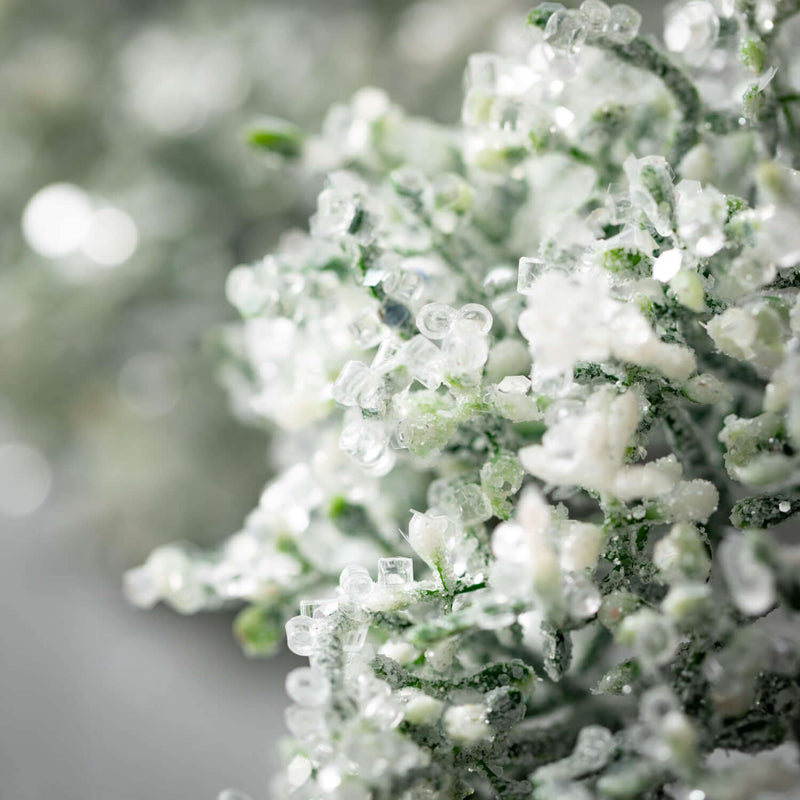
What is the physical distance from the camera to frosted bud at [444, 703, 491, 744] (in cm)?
26

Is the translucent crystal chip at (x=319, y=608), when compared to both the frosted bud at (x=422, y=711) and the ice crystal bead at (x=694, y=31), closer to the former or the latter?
the frosted bud at (x=422, y=711)

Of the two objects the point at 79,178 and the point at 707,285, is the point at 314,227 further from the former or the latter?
the point at 79,178

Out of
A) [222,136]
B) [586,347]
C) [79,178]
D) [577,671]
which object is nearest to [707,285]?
[586,347]

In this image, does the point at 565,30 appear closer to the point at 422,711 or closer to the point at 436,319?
the point at 436,319

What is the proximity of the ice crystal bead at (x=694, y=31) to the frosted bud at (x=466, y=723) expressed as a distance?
0.26 metres

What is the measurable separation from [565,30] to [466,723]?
239 mm

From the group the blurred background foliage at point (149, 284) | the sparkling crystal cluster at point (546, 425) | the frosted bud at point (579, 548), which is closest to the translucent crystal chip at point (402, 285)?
the sparkling crystal cluster at point (546, 425)

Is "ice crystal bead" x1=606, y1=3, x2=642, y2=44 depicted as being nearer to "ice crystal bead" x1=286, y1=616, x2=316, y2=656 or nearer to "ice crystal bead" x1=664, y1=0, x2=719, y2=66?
"ice crystal bead" x1=664, y1=0, x2=719, y2=66

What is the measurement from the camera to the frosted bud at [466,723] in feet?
0.87

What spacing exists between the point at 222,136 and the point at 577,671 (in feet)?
1.73

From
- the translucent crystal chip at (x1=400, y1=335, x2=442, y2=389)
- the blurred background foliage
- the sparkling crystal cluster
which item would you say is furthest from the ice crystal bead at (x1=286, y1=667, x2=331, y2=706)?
the blurred background foliage

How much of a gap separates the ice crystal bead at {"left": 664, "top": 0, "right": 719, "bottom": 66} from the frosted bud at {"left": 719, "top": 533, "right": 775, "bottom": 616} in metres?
0.22

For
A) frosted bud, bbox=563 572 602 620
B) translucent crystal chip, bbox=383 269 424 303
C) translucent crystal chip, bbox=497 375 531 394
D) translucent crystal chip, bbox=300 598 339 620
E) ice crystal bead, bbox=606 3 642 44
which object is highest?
ice crystal bead, bbox=606 3 642 44

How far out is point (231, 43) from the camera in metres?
0.74
